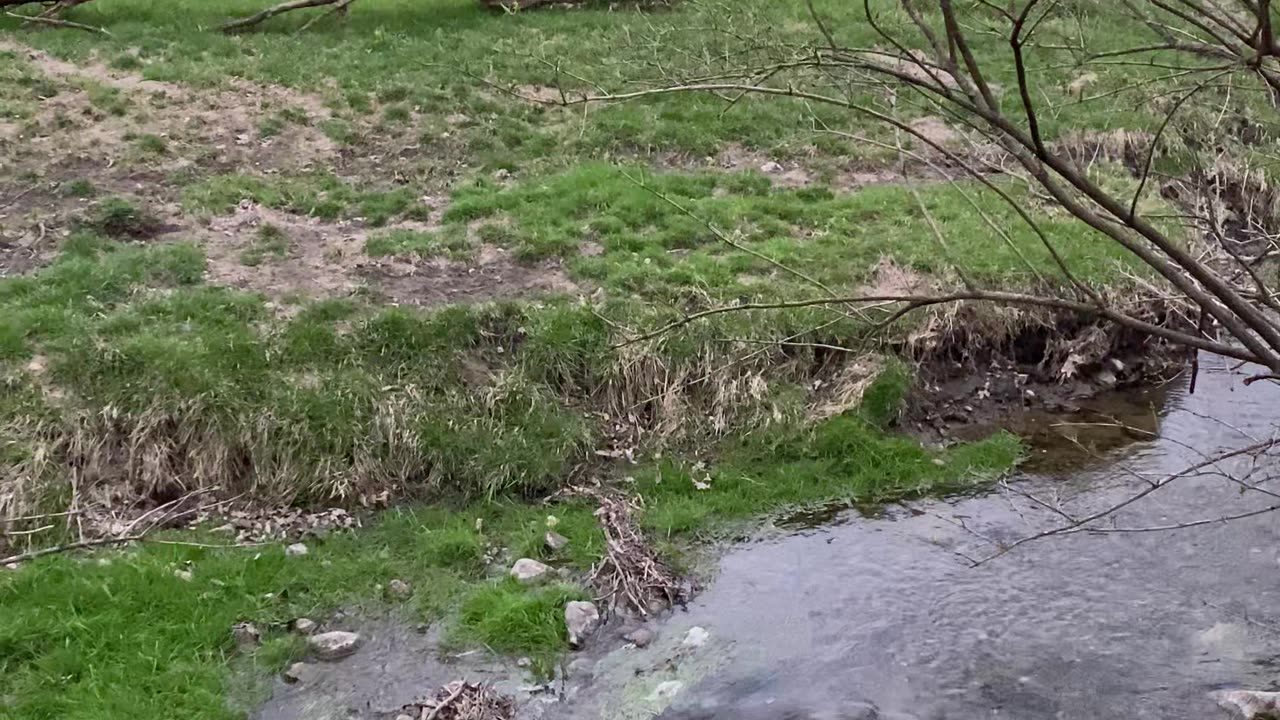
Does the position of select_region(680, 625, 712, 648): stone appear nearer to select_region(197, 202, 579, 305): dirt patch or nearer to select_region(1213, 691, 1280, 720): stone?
select_region(1213, 691, 1280, 720): stone

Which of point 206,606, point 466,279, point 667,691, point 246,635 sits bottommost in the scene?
point 667,691

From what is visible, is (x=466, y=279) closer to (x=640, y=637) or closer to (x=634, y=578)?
(x=634, y=578)

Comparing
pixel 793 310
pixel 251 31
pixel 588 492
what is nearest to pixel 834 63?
pixel 588 492

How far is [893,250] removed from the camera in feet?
32.0

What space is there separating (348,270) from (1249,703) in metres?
7.28

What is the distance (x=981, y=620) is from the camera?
6.21 m

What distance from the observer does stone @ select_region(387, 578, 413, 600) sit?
6364 mm

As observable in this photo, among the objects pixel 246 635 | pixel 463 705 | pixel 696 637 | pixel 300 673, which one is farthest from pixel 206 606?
pixel 696 637

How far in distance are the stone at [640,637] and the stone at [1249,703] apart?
3.02 m

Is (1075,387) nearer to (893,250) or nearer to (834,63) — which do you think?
(893,250)

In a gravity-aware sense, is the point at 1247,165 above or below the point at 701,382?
above

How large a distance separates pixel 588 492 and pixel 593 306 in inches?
70.8

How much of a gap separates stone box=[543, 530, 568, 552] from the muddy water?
95 centimetres

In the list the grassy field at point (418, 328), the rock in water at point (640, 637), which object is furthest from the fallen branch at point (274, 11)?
the rock in water at point (640, 637)
